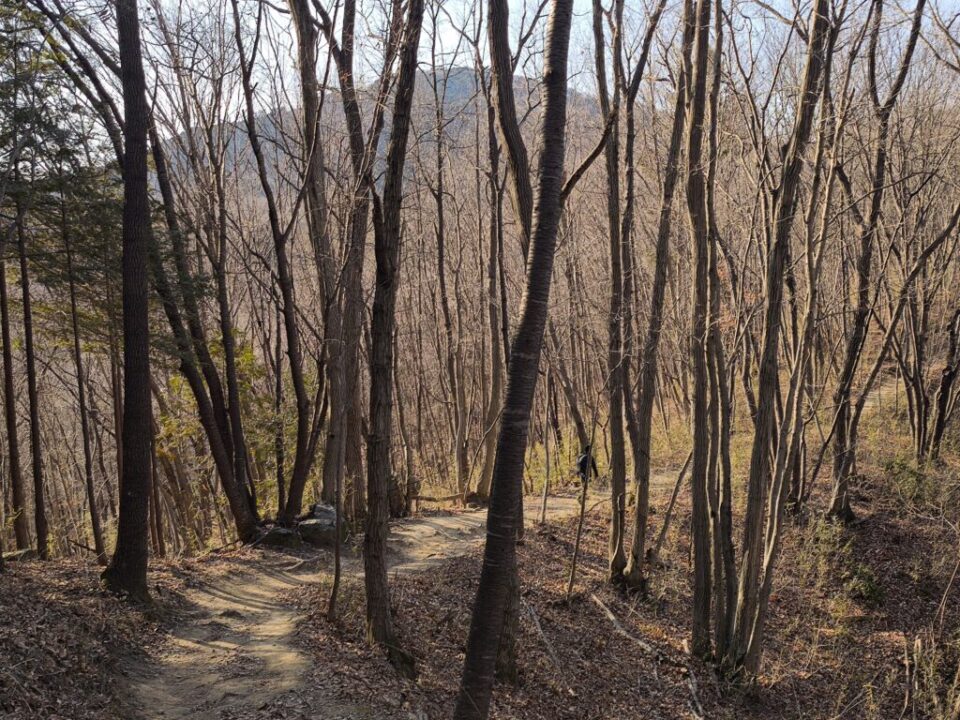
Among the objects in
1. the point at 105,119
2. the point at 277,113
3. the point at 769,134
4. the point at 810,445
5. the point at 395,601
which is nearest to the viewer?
the point at 395,601

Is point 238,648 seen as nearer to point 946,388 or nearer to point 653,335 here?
point 653,335

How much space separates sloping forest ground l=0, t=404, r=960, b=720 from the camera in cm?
589

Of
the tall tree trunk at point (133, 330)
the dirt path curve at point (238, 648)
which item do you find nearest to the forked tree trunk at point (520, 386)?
the dirt path curve at point (238, 648)

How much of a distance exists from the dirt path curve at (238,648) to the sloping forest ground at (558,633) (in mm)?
39

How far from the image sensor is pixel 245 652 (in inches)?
271

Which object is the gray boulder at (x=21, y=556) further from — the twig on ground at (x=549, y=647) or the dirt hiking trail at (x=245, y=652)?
the twig on ground at (x=549, y=647)

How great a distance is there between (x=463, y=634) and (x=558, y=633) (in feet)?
4.93

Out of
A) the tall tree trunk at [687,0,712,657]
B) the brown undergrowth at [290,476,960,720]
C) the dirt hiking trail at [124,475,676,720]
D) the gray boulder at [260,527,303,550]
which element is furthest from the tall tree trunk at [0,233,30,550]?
the tall tree trunk at [687,0,712,657]

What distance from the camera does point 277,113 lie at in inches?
522

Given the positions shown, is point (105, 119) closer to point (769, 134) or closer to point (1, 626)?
point (1, 626)

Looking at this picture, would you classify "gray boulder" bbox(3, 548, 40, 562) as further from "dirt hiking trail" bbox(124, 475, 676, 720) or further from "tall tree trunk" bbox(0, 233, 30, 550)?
"dirt hiking trail" bbox(124, 475, 676, 720)

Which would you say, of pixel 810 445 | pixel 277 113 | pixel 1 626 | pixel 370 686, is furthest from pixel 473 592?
pixel 810 445

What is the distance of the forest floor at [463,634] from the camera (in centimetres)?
590

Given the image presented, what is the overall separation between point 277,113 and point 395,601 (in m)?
9.99
